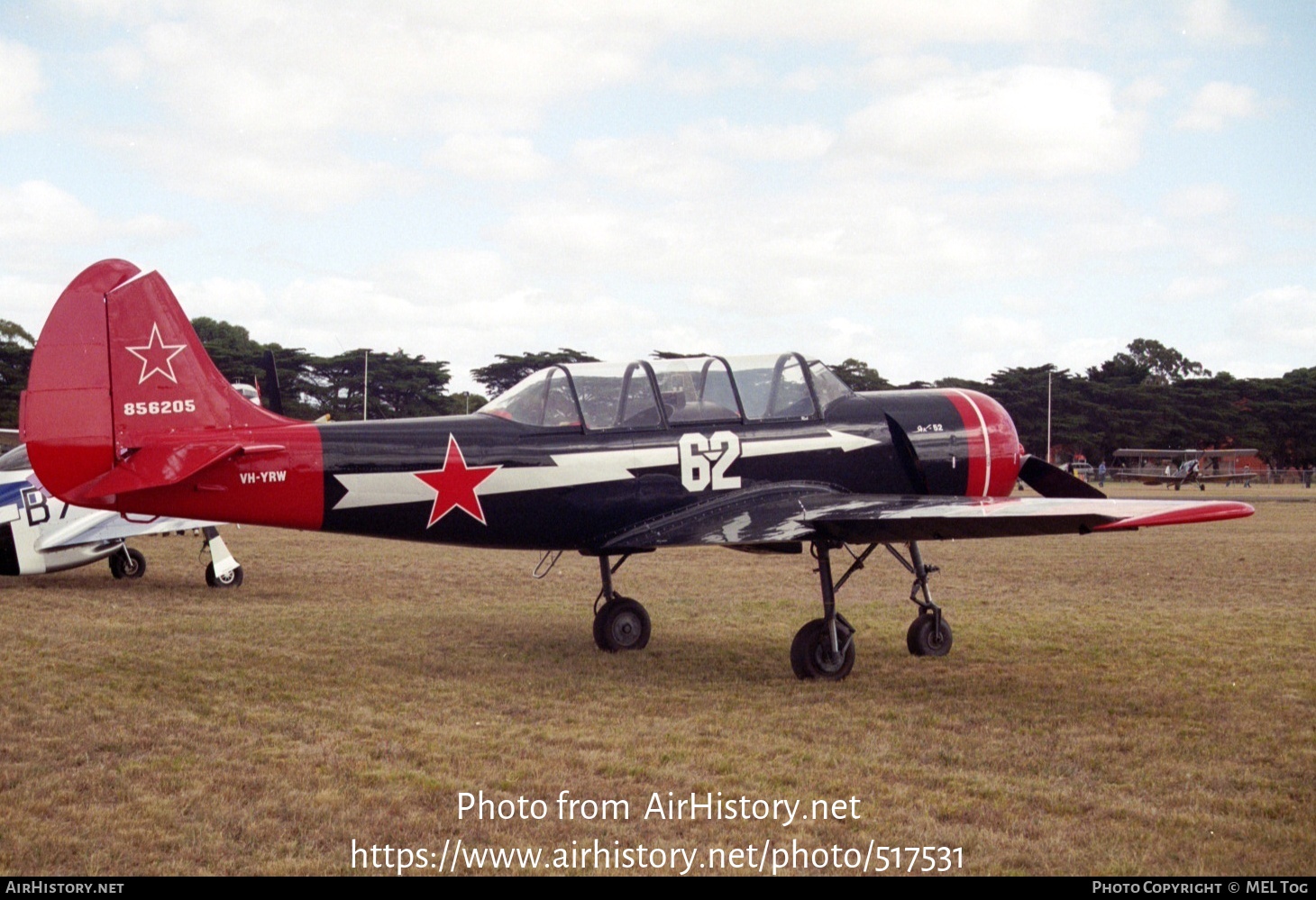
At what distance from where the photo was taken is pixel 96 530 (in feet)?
45.1

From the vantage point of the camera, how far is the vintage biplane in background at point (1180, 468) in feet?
197

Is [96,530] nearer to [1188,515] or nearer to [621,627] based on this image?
[621,627]

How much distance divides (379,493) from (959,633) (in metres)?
5.42

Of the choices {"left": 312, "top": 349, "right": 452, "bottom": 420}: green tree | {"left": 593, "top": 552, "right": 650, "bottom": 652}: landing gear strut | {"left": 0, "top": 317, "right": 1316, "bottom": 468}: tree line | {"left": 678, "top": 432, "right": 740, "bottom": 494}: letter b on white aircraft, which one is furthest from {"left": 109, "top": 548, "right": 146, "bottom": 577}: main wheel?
{"left": 312, "top": 349, "right": 452, "bottom": 420}: green tree

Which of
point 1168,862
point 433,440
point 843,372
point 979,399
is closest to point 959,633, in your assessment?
point 979,399

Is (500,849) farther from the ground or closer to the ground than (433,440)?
closer to the ground

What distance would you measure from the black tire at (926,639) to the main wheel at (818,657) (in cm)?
122

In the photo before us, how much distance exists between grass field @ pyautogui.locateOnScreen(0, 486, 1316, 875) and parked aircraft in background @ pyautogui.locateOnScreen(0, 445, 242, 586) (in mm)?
531

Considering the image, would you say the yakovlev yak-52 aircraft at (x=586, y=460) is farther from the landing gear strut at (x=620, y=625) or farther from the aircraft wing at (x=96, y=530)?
the aircraft wing at (x=96, y=530)

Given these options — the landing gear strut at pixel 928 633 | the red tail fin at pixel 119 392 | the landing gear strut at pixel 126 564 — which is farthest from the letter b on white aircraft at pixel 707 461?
the landing gear strut at pixel 126 564

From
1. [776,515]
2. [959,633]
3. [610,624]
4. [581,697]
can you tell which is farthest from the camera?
[959,633]

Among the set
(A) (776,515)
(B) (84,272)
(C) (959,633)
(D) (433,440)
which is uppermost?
(B) (84,272)

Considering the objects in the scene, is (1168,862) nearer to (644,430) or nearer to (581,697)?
(581,697)

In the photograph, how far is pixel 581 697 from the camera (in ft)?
24.4
